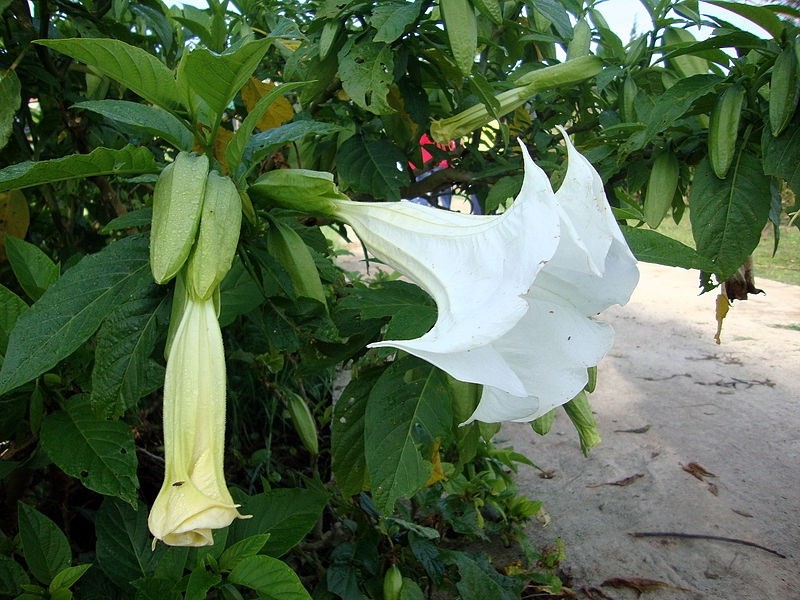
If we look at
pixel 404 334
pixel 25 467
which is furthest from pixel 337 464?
pixel 25 467

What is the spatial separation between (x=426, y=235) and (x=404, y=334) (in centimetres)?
13

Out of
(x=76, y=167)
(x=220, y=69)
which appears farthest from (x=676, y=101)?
(x=76, y=167)

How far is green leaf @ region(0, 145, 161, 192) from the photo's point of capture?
0.56 meters

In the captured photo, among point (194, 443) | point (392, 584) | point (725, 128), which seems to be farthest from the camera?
point (392, 584)

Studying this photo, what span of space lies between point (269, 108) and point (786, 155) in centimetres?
82

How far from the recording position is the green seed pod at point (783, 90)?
0.85 metres

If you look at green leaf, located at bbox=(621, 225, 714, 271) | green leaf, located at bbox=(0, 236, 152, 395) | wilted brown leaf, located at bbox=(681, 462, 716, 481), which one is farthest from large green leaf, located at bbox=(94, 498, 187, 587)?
wilted brown leaf, located at bbox=(681, 462, 716, 481)

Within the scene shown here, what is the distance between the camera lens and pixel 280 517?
0.99 metres

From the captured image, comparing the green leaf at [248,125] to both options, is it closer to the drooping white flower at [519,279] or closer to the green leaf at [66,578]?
the drooping white flower at [519,279]

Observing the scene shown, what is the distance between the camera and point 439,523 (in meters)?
1.78

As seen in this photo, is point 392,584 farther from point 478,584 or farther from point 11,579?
point 11,579

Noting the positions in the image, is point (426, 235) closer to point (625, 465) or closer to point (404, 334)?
point (404, 334)

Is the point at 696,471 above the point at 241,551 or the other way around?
the other way around

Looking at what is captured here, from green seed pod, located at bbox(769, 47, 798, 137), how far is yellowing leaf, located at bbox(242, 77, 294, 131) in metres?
0.76
